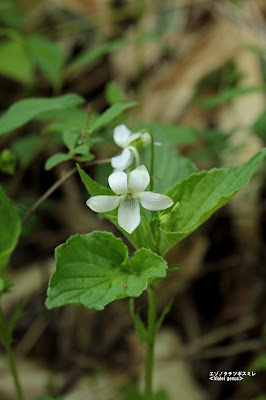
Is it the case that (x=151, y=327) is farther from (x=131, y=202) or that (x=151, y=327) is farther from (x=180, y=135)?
(x=180, y=135)

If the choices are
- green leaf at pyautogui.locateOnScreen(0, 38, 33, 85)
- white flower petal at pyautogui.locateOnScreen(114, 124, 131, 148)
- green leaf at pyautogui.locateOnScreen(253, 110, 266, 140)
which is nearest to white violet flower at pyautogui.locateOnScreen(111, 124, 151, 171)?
white flower petal at pyautogui.locateOnScreen(114, 124, 131, 148)

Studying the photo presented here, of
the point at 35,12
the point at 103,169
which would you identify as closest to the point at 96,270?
the point at 103,169

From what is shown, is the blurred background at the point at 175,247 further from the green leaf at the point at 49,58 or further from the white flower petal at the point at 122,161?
the white flower petal at the point at 122,161

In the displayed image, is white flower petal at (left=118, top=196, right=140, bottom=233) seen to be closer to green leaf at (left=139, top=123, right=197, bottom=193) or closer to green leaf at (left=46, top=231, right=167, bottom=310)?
green leaf at (left=46, top=231, right=167, bottom=310)

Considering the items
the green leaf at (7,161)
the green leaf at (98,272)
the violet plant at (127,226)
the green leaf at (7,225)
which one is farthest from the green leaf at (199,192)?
the green leaf at (7,161)

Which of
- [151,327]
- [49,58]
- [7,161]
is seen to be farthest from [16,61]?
[151,327]

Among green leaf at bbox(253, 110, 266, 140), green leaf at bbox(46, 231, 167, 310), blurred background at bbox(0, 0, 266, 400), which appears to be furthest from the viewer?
blurred background at bbox(0, 0, 266, 400)

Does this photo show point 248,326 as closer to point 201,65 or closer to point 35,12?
point 201,65

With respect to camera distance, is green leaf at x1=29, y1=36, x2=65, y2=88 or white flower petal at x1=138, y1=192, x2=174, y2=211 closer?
white flower petal at x1=138, y1=192, x2=174, y2=211
